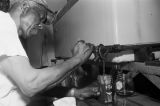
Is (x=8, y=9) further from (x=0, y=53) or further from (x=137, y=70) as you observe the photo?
(x=137, y=70)

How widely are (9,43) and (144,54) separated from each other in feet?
3.26

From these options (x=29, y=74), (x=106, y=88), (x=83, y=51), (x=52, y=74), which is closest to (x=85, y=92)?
(x=106, y=88)

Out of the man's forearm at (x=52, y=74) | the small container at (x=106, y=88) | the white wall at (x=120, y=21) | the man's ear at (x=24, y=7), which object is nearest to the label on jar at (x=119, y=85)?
the small container at (x=106, y=88)

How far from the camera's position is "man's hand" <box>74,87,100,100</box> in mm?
1714

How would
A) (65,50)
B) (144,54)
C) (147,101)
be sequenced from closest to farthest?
(147,101) → (144,54) → (65,50)

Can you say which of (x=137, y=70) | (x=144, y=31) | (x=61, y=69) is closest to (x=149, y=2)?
(x=144, y=31)

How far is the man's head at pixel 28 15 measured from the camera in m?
1.27

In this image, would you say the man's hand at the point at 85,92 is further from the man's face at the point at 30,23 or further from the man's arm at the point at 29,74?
the man's face at the point at 30,23

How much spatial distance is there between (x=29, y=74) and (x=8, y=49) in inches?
6.5

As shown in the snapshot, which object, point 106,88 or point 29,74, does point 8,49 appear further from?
point 106,88

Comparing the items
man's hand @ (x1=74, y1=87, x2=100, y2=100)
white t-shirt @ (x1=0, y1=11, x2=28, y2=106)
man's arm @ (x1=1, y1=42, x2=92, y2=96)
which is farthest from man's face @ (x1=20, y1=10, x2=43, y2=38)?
man's hand @ (x1=74, y1=87, x2=100, y2=100)

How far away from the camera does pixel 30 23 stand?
50.3 inches

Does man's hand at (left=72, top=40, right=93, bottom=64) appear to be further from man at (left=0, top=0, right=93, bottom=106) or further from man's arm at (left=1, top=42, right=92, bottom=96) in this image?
man's arm at (left=1, top=42, right=92, bottom=96)

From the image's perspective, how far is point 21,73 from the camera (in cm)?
105
